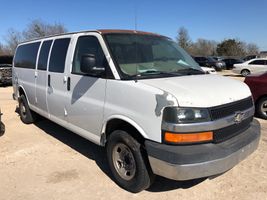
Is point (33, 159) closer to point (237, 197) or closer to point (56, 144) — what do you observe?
point (56, 144)

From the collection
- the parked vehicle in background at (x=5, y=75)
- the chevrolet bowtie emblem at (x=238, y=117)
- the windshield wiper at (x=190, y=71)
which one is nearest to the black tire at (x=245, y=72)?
the parked vehicle in background at (x=5, y=75)

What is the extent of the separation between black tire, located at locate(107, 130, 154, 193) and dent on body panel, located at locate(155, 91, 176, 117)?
60 centimetres

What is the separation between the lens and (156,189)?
4.20 metres

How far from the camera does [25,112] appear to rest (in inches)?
305

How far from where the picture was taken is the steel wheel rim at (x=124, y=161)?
13.3ft

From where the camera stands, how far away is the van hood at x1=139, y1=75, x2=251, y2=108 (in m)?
3.43

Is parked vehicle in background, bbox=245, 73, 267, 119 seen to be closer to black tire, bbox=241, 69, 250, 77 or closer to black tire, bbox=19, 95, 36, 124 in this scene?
black tire, bbox=19, 95, 36, 124

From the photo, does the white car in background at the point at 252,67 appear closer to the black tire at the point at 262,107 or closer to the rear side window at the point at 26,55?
the black tire at the point at 262,107

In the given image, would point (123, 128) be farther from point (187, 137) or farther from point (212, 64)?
point (212, 64)

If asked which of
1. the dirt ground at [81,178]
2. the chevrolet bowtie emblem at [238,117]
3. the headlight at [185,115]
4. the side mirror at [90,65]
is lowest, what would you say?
the dirt ground at [81,178]

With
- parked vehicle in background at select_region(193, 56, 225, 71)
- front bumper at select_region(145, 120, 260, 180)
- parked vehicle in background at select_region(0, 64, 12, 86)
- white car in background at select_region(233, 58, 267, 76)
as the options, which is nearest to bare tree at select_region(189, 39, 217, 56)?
parked vehicle in background at select_region(193, 56, 225, 71)

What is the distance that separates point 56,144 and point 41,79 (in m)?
1.35

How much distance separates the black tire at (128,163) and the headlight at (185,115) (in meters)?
0.66

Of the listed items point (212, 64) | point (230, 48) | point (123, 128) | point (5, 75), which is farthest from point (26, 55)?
point (230, 48)
